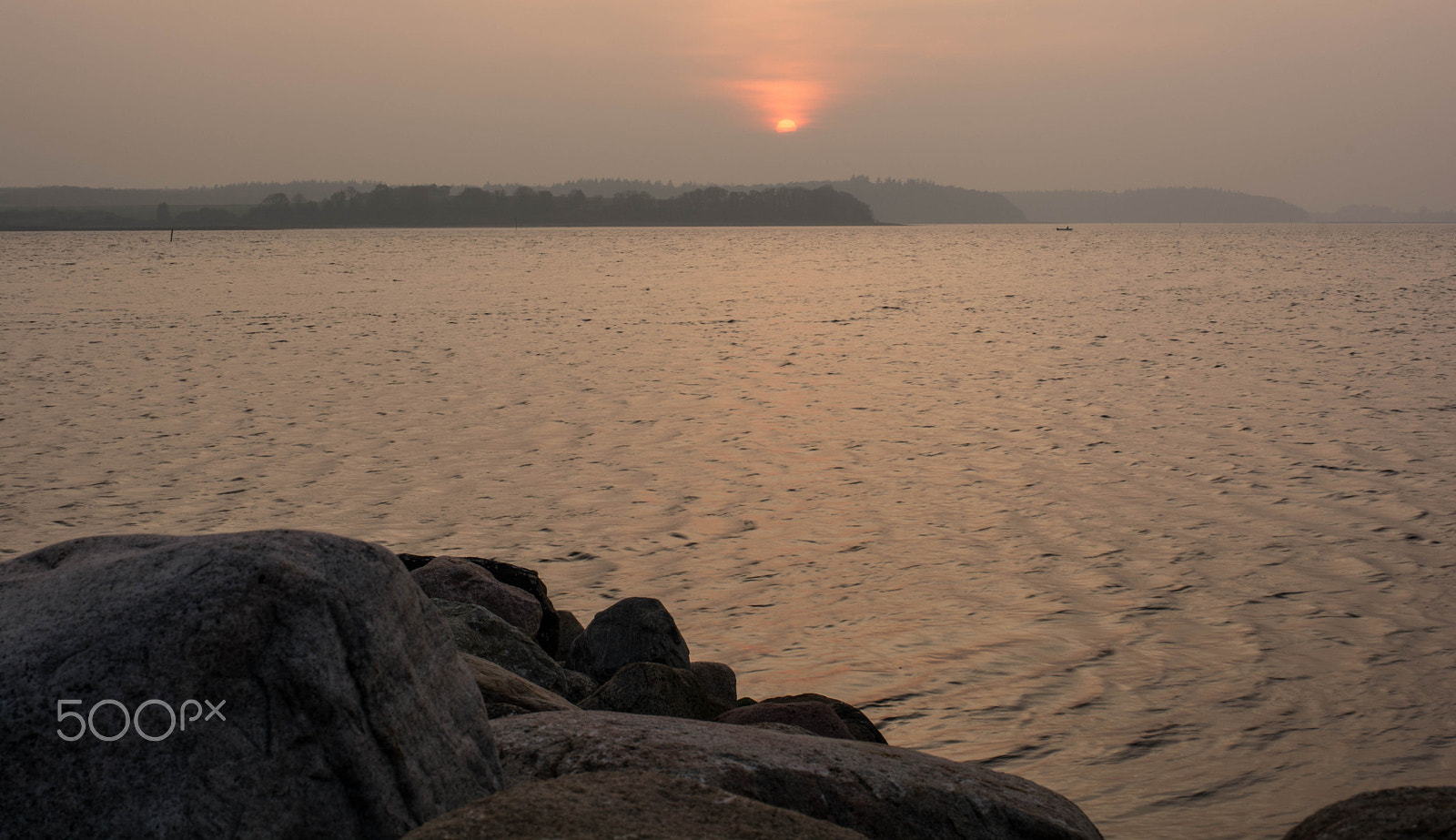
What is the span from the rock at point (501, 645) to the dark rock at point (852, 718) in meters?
1.49

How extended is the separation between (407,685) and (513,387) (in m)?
19.0

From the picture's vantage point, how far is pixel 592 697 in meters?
6.81

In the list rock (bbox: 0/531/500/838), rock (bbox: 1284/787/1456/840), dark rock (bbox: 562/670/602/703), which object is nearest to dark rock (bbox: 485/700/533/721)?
dark rock (bbox: 562/670/602/703)

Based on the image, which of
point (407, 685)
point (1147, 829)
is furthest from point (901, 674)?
point (407, 685)

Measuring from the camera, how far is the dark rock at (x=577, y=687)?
7406mm

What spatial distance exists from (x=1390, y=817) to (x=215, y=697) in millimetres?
3862

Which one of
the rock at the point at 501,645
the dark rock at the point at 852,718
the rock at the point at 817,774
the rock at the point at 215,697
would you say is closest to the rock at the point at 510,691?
the rock at the point at 501,645

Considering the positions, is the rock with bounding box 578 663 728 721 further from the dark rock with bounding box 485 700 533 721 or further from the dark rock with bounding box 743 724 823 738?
the dark rock with bounding box 485 700 533 721

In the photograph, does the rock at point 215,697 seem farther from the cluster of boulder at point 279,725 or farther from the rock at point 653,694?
the rock at point 653,694

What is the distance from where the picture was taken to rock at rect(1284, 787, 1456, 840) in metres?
3.60

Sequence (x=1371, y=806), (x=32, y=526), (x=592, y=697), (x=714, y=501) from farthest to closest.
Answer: (x=714, y=501) → (x=32, y=526) → (x=592, y=697) → (x=1371, y=806)

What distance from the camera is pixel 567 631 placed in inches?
358

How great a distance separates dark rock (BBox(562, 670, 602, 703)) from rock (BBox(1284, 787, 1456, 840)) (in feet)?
15.0

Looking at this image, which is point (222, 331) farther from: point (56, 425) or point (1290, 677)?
point (1290, 677)
